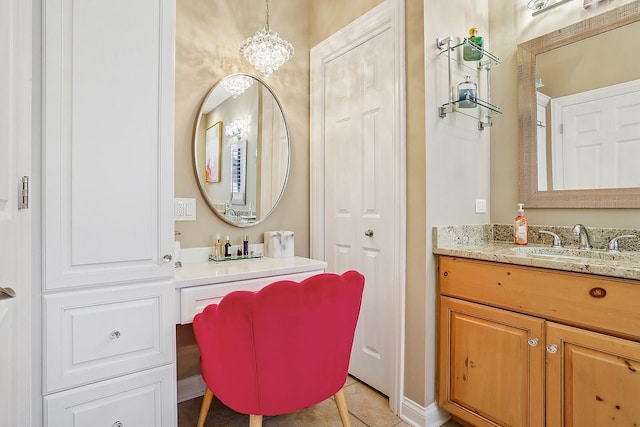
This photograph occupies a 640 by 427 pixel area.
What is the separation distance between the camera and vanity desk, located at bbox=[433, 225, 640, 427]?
121cm

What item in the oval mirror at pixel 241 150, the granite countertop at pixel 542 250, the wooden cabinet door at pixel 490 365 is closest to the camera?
the granite countertop at pixel 542 250

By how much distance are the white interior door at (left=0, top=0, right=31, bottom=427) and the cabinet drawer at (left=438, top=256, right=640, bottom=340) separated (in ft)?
5.46

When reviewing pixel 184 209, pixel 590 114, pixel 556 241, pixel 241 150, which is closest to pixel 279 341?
pixel 184 209

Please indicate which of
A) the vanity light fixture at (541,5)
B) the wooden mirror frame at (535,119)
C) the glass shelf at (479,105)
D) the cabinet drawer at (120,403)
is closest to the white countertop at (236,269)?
the cabinet drawer at (120,403)

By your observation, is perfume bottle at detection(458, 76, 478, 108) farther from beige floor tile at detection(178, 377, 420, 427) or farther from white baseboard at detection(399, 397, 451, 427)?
beige floor tile at detection(178, 377, 420, 427)

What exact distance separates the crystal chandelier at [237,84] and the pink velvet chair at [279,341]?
1.41 m

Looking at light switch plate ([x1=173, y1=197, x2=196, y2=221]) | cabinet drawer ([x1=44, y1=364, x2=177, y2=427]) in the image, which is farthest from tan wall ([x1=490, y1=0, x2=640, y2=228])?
cabinet drawer ([x1=44, y1=364, x2=177, y2=427])

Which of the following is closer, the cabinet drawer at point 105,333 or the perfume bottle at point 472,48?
the cabinet drawer at point 105,333

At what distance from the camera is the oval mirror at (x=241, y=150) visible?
2062mm

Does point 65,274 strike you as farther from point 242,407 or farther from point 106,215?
point 242,407

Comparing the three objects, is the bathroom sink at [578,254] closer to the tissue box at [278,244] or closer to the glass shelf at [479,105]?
the glass shelf at [479,105]

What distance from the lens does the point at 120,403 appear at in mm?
1265

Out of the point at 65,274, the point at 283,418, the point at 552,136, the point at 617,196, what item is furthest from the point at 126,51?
the point at 617,196

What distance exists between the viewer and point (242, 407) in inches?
50.6
